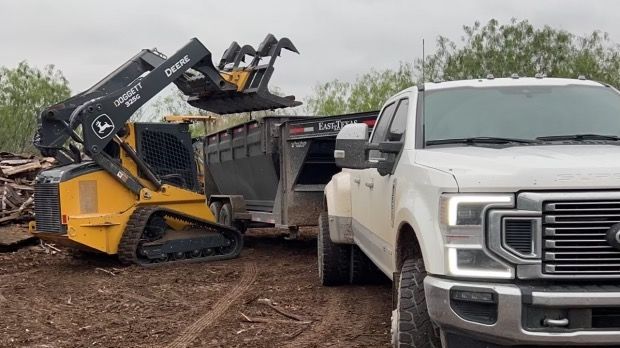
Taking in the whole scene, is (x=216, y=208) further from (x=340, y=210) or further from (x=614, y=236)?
(x=614, y=236)

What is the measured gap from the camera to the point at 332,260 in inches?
324

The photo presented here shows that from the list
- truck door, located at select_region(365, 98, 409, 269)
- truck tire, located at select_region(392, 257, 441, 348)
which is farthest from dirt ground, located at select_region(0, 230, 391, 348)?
truck tire, located at select_region(392, 257, 441, 348)

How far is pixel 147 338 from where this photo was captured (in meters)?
6.43

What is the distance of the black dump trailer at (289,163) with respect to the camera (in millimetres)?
10867

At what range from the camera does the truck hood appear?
3.73 m

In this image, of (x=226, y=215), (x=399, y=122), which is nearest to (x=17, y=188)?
(x=226, y=215)

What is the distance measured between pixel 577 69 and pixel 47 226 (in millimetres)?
26490

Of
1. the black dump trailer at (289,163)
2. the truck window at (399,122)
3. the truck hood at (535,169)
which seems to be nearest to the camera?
the truck hood at (535,169)

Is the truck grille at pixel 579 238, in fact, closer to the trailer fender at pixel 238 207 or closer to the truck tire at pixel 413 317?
the truck tire at pixel 413 317

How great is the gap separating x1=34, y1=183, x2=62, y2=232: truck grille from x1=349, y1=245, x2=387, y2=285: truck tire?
4462mm

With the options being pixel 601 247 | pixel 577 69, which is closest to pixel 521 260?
pixel 601 247

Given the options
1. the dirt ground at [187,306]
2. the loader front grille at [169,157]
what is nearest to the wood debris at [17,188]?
the dirt ground at [187,306]

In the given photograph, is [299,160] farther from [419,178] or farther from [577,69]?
[577,69]

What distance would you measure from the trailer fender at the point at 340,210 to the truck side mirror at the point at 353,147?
204cm
